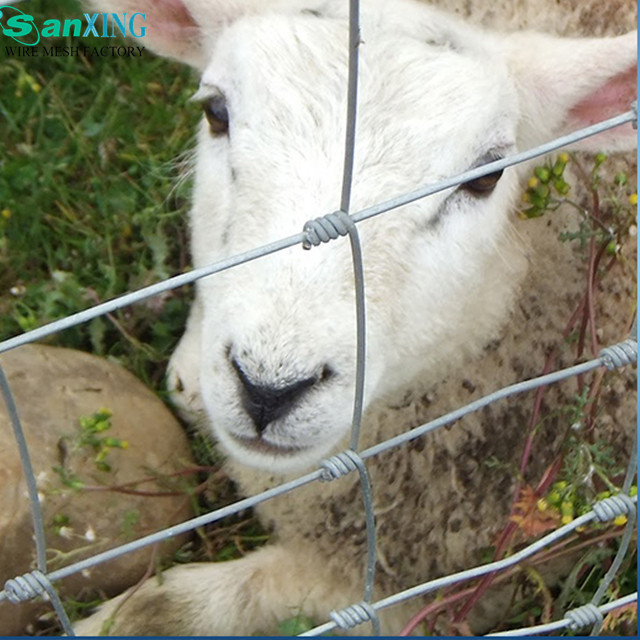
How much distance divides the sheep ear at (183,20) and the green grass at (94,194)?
2.06ft

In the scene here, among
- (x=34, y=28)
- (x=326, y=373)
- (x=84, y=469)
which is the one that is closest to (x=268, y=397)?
(x=326, y=373)

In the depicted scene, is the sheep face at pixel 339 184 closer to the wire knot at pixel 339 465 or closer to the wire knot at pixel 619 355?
the wire knot at pixel 339 465

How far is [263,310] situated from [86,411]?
126 centimetres

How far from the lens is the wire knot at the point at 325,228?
1.77m

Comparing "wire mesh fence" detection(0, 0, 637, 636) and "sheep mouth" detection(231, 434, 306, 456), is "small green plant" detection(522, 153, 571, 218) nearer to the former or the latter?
"wire mesh fence" detection(0, 0, 637, 636)

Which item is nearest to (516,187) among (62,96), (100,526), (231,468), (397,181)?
(397,181)

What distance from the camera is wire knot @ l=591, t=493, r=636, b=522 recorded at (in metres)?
2.26

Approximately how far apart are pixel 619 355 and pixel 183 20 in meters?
1.51

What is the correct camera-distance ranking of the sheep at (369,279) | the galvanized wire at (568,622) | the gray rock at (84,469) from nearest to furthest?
the sheep at (369,279), the galvanized wire at (568,622), the gray rock at (84,469)

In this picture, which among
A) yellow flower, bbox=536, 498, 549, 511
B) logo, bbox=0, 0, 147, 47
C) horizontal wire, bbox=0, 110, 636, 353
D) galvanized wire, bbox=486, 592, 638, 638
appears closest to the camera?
horizontal wire, bbox=0, 110, 636, 353

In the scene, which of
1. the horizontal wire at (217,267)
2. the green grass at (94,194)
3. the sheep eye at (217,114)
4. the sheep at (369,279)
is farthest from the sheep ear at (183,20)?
the horizontal wire at (217,267)

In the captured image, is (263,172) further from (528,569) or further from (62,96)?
(62,96)

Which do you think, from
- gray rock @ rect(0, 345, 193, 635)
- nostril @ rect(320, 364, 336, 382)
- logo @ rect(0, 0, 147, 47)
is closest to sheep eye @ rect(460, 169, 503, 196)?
nostril @ rect(320, 364, 336, 382)

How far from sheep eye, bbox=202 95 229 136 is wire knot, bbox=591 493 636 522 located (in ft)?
3.98
